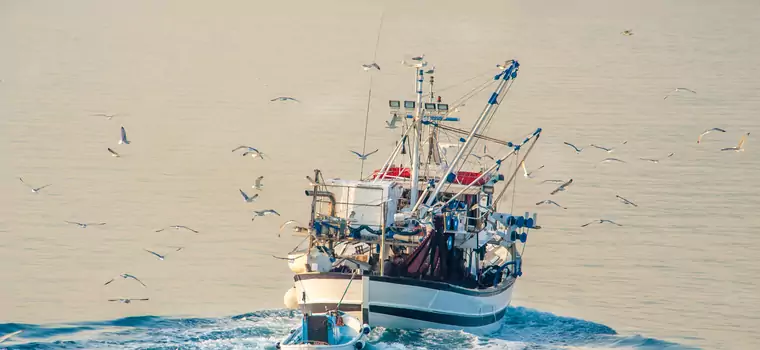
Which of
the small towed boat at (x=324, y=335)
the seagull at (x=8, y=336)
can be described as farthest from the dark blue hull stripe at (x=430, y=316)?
the seagull at (x=8, y=336)

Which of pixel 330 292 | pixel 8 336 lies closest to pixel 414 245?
pixel 330 292

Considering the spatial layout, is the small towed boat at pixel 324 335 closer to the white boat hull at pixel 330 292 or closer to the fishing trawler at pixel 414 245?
the white boat hull at pixel 330 292

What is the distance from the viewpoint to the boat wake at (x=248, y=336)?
1726 inches

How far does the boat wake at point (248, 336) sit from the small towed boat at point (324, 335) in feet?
4.45

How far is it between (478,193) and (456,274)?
16.6 ft

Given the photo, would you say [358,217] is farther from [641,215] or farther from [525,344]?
[641,215]

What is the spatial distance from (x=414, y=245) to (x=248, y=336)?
713 cm

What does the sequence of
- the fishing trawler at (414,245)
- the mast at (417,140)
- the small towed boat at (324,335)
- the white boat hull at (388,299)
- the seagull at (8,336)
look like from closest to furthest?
the small towed boat at (324,335) < the seagull at (8,336) < the white boat hull at (388,299) < the fishing trawler at (414,245) < the mast at (417,140)

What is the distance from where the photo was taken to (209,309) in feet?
164

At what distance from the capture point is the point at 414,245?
160 feet

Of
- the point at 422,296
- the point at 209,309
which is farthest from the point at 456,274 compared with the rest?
the point at 209,309

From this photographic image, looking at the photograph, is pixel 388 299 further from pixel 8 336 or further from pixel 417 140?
pixel 8 336

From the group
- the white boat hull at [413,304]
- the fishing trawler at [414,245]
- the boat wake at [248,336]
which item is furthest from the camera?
the fishing trawler at [414,245]

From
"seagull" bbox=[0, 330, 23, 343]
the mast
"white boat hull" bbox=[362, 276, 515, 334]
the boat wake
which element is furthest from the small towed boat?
the mast
